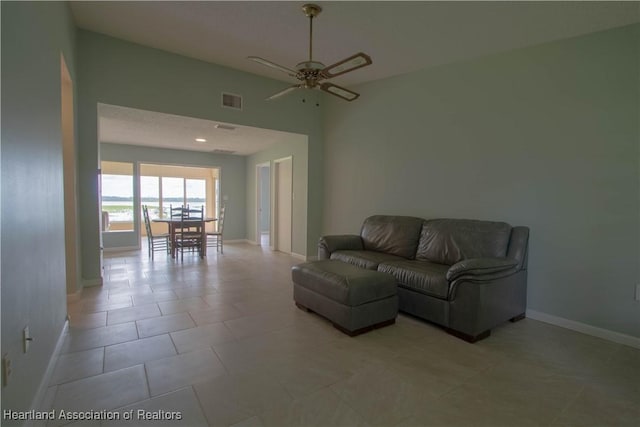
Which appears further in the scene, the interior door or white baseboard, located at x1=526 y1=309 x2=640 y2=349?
the interior door

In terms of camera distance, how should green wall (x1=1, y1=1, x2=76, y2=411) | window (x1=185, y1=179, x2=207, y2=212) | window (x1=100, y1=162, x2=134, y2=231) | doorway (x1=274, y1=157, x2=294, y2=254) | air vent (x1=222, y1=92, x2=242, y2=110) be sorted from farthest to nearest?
window (x1=185, y1=179, x2=207, y2=212)
window (x1=100, y1=162, x2=134, y2=231)
doorway (x1=274, y1=157, x2=294, y2=254)
air vent (x1=222, y1=92, x2=242, y2=110)
green wall (x1=1, y1=1, x2=76, y2=411)

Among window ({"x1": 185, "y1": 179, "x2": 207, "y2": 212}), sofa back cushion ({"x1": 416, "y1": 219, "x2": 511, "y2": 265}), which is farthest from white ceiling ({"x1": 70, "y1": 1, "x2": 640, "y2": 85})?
window ({"x1": 185, "y1": 179, "x2": 207, "y2": 212})

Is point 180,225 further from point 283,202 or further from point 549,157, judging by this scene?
point 549,157

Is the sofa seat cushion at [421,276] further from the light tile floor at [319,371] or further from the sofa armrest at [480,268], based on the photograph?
the light tile floor at [319,371]

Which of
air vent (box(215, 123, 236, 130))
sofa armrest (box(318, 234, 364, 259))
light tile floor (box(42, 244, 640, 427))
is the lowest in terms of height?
light tile floor (box(42, 244, 640, 427))

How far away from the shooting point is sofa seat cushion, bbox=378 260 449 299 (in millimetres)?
2719

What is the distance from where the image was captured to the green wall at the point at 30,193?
4.28 ft

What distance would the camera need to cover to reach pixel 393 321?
2.89 metres

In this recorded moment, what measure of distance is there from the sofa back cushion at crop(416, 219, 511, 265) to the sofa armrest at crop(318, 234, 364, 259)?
2.89ft

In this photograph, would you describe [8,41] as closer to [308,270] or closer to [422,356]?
[308,270]

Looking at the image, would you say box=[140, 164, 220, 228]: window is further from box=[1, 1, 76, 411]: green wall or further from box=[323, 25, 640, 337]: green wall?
box=[1, 1, 76, 411]: green wall

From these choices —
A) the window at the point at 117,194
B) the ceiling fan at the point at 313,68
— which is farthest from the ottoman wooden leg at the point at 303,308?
the window at the point at 117,194

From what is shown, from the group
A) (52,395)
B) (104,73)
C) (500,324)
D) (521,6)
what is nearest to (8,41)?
(52,395)

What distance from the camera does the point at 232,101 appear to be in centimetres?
460
